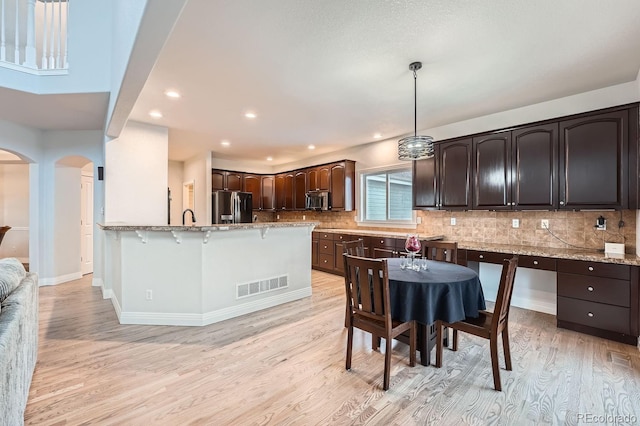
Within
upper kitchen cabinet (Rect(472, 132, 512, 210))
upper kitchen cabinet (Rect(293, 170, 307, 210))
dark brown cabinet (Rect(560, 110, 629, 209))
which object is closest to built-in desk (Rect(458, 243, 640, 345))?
dark brown cabinet (Rect(560, 110, 629, 209))

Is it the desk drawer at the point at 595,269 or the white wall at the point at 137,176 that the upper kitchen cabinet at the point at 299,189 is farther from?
the desk drawer at the point at 595,269

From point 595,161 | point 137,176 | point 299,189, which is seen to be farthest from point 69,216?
point 595,161

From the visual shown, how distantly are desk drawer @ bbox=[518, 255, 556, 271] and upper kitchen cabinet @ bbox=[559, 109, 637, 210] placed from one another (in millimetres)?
665

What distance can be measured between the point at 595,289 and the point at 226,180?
6899 millimetres

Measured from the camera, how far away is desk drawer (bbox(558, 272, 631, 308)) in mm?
2852

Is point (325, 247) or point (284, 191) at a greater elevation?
point (284, 191)

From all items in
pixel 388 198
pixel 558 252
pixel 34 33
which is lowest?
pixel 558 252

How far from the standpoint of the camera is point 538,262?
3.37 meters

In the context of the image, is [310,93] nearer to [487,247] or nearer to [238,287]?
[238,287]

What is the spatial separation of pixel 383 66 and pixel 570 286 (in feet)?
10.0

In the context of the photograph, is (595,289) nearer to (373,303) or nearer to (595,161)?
(595,161)

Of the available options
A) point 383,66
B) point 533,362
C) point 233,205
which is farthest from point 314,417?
point 233,205

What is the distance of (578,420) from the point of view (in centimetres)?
181

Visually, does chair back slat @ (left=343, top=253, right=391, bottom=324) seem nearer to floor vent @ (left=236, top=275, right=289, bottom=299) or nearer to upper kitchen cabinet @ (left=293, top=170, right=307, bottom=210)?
floor vent @ (left=236, top=275, right=289, bottom=299)
